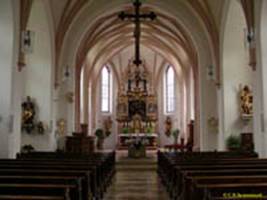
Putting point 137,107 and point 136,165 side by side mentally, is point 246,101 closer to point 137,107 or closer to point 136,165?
point 136,165

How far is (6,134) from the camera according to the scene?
33.5 ft

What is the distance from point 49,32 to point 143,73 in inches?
662

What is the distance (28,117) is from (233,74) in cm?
845

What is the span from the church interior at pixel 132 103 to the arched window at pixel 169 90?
184 mm

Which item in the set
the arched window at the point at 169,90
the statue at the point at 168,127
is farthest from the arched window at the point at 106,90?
the statue at the point at 168,127

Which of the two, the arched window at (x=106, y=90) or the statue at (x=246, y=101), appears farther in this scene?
the arched window at (x=106, y=90)

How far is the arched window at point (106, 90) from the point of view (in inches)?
1254

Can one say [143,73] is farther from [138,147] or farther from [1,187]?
[1,187]

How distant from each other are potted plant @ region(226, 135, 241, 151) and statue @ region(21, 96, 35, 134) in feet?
25.6

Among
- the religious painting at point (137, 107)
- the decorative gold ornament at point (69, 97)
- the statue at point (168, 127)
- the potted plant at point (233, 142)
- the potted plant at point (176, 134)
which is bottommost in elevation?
the potted plant at point (233, 142)

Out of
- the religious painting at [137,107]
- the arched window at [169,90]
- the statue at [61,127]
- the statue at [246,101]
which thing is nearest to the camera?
the statue at [246,101]

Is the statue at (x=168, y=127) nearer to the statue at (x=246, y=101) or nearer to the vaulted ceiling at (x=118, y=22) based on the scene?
the vaulted ceiling at (x=118, y=22)

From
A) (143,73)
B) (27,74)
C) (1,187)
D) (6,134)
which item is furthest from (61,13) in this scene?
(143,73)

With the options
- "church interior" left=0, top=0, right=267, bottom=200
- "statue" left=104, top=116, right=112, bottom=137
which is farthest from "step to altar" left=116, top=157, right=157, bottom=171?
"statue" left=104, top=116, right=112, bottom=137
